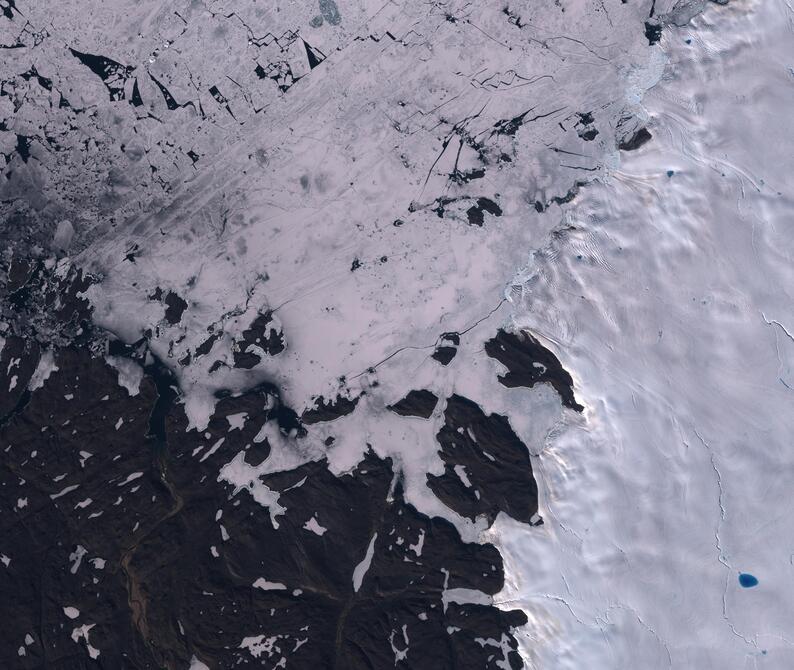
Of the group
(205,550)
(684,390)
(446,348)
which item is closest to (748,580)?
(684,390)

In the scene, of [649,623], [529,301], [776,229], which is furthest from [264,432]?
[776,229]

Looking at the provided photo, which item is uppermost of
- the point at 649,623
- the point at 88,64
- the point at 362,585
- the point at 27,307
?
the point at 88,64

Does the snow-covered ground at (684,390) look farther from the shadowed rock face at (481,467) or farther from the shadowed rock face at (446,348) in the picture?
the shadowed rock face at (446,348)

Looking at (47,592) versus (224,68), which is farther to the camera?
(224,68)

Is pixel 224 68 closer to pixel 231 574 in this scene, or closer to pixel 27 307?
pixel 27 307

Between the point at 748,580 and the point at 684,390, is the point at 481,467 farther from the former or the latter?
the point at 748,580

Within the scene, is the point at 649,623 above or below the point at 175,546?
below
